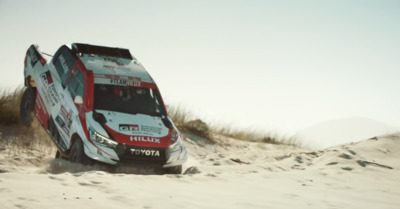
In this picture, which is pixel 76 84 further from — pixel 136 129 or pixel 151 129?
pixel 151 129

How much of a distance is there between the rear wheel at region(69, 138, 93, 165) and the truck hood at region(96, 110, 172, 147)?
1.73ft

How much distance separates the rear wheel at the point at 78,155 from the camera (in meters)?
8.99

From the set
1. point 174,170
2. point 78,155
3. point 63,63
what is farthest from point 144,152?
point 63,63

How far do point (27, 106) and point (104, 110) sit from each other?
3253 millimetres

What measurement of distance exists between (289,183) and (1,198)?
4.66 metres

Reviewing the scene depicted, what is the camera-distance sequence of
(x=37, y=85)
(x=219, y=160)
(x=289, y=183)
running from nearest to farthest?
(x=289, y=183), (x=37, y=85), (x=219, y=160)

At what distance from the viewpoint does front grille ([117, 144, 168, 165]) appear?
29.6 feet

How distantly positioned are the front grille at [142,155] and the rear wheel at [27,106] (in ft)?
12.0

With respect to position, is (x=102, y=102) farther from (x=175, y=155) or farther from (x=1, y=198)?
(x=1, y=198)

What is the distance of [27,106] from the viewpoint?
12.0 metres

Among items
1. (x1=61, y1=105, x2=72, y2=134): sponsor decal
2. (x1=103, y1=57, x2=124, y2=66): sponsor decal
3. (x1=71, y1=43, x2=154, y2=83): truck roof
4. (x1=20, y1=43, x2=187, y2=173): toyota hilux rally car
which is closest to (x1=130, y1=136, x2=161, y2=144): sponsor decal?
(x1=20, y1=43, x2=187, y2=173): toyota hilux rally car

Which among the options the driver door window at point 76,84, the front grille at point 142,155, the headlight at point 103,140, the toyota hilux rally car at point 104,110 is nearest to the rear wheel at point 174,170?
the toyota hilux rally car at point 104,110

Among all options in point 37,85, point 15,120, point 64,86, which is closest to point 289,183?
point 64,86

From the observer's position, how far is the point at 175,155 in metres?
9.44
